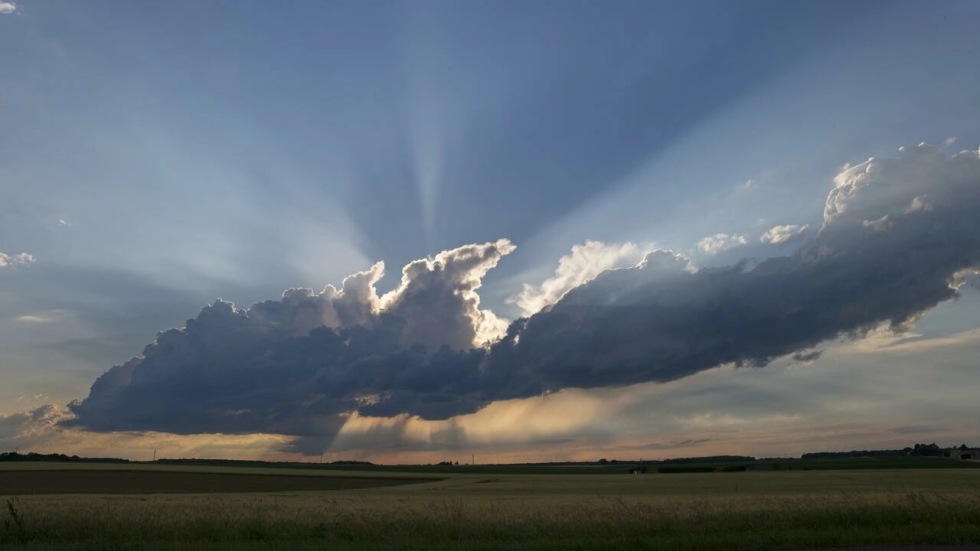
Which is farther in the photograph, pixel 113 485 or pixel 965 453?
pixel 965 453

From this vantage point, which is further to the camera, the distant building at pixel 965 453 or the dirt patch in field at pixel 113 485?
the distant building at pixel 965 453

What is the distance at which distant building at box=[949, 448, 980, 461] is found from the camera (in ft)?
505

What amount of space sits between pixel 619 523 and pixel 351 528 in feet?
28.7

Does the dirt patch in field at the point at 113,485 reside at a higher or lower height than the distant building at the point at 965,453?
lower

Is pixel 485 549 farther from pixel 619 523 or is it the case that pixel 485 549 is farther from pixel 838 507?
pixel 838 507

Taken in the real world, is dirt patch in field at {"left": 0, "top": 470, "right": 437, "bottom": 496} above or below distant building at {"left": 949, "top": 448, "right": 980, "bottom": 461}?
below

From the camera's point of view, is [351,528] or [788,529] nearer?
[788,529]

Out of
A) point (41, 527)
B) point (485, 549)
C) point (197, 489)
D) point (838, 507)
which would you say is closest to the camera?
point (485, 549)

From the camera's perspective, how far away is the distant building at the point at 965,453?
154 meters

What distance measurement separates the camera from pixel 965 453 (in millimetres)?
162875

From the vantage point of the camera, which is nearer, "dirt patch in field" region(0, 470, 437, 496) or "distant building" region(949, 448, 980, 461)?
"dirt patch in field" region(0, 470, 437, 496)

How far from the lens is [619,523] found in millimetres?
22344

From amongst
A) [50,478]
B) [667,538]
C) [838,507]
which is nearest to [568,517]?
[667,538]

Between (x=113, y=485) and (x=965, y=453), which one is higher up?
(x=965, y=453)
